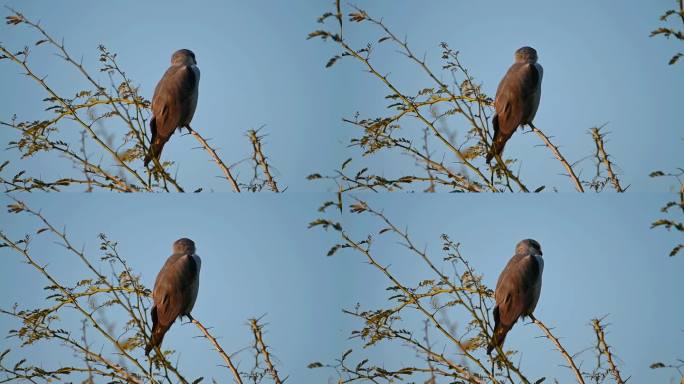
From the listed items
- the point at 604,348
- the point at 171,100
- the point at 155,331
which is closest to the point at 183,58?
the point at 171,100

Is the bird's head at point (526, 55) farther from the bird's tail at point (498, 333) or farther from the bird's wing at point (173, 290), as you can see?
the bird's wing at point (173, 290)

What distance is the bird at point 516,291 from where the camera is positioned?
2.58m

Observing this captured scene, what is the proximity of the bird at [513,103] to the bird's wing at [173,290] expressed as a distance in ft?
3.41

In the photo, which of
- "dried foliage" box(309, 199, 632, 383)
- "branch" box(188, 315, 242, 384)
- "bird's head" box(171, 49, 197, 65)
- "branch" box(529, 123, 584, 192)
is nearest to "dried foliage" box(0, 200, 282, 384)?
"branch" box(188, 315, 242, 384)

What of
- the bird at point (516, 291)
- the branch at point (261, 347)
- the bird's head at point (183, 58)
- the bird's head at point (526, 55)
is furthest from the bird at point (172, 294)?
the bird's head at point (526, 55)

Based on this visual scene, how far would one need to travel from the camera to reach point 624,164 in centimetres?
259

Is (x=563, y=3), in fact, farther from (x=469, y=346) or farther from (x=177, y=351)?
(x=177, y=351)

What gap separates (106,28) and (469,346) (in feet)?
5.28

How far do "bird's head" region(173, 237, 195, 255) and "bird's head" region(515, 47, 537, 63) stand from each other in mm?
1227

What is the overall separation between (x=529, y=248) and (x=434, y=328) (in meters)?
0.41

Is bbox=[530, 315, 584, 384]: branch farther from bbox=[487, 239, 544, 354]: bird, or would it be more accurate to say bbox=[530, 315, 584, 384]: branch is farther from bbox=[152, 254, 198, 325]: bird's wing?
bbox=[152, 254, 198, 325]: bird's wing

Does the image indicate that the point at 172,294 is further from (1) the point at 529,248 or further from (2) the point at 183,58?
(1) the point at 529,248

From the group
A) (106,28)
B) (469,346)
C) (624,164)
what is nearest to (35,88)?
(106,28)

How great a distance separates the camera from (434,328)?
2.71 m
